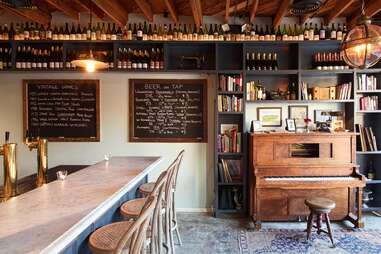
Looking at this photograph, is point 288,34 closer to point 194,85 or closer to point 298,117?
point 298,117

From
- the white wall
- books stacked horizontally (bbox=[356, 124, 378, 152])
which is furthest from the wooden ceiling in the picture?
books stacked horizontally (bbox=[356, 124, 378, 152])

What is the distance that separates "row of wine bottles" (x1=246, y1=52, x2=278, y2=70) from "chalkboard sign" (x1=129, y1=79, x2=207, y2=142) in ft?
2.35

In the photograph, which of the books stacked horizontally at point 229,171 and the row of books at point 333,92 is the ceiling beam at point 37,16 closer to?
the books stacked horizontally at point 229,171

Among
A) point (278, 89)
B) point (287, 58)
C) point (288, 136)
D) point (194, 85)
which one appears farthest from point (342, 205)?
point (194, 85)

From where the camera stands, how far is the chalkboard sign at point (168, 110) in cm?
450

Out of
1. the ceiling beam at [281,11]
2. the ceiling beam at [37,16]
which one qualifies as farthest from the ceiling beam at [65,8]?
the ceiling beam at [281,11]

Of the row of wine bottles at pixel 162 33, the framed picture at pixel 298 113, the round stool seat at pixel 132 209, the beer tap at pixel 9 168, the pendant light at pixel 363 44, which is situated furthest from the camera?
the framed picture at pixel 298 113

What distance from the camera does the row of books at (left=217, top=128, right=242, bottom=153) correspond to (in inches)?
168

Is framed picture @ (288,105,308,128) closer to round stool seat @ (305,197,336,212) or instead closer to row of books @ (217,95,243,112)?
row of books @ (217,95,243,112)

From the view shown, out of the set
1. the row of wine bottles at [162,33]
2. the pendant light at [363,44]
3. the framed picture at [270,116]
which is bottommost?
the framed picture at [270,116]

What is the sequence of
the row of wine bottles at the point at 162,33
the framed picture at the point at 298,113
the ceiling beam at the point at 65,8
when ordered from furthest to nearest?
the framed picture at the point at 298,113 → the row of wine bottles at the point at 162,33 → the ceiling beam at the point at 65,8

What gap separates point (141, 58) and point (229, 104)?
4.64 feet

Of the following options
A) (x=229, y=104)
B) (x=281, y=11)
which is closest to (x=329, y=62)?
(x=281, y=11)

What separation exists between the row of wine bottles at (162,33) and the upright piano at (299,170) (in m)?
1.38
